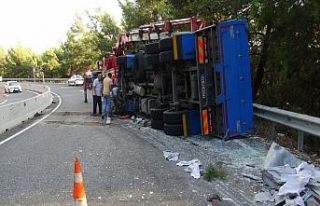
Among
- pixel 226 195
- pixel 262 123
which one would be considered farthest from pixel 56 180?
pixel 262 123

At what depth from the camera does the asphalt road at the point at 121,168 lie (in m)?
5.59

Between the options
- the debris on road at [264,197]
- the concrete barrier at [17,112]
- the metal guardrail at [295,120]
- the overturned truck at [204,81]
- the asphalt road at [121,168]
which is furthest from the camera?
the concrete barrier at [17,112]

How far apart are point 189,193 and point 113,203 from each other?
99 centimetres

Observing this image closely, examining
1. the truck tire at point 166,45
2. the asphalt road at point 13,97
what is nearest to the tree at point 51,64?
the asphalt road at point 13,97

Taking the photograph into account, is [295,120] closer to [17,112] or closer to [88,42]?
[17,112]

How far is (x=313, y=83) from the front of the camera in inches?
516

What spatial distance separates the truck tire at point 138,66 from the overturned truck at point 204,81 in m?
0.68

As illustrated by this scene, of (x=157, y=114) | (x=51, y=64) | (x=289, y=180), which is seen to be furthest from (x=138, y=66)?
(x=51, y=64)

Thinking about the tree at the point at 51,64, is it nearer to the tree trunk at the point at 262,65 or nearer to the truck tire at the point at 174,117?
the tree trunk at the point at 262,65

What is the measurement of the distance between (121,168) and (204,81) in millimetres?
3006

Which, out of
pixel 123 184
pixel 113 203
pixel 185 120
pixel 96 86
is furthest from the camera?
pixel 96 86

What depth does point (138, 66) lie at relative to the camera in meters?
13.6

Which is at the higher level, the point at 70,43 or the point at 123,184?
the point at 70,43

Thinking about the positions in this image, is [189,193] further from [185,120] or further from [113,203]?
[185,120]
